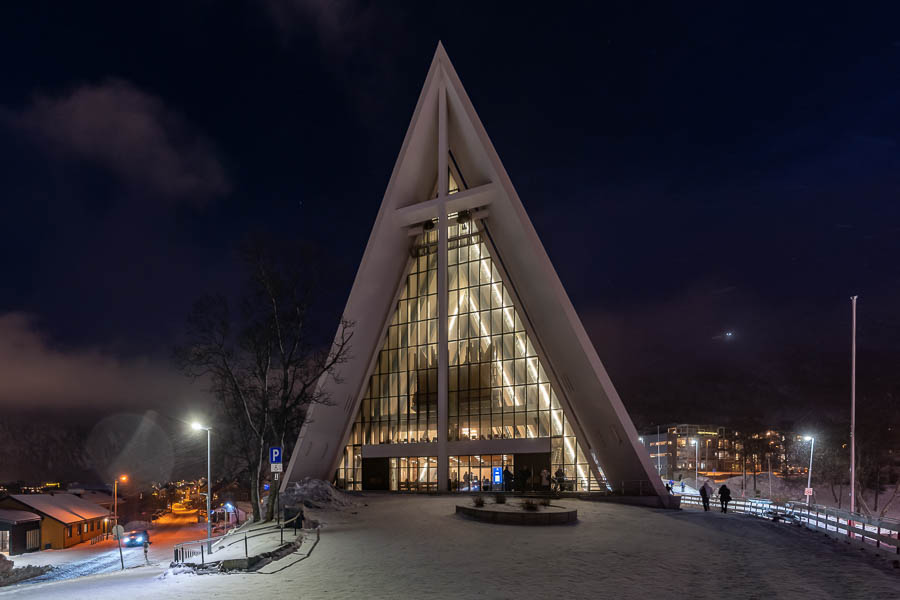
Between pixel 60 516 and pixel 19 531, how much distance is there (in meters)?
3.98

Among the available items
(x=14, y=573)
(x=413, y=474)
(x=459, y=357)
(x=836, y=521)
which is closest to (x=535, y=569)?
(x=836, y=521)

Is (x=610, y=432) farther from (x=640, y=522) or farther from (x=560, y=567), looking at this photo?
(x=560, y=567)

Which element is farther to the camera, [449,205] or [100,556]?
[100,556]

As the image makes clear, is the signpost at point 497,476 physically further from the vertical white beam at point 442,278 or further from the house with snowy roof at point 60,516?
the house with snowy roof at point 60,516

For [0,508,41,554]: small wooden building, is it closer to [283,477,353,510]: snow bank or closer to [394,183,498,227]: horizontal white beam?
[283,477,353,510]: snow bank

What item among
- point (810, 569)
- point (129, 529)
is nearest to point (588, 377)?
point (810, 569)

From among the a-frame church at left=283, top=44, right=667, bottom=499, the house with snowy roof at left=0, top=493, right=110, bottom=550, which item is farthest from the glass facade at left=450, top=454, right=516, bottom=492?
the house with snowy roof at left=0, top=493, right=110, bottom=550

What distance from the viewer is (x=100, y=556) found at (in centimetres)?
3394

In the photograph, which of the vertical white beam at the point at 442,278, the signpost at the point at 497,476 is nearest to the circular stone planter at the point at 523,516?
the vertical white beam at the point at 442,278

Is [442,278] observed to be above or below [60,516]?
above

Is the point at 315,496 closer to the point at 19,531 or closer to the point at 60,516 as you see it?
the point at 19,531

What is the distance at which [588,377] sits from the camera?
93.4 ft

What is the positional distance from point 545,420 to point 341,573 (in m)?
24.6

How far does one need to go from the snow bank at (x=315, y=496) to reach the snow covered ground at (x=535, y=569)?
6.24 meters
